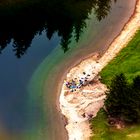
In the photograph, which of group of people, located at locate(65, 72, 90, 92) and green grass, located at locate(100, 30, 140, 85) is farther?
green grass, located at locate(100, 30, 140, 85)

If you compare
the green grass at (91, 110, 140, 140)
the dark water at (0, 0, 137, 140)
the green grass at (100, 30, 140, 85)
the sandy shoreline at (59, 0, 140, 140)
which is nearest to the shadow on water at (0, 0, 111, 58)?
the dark water at (0, 0, 137, 140)

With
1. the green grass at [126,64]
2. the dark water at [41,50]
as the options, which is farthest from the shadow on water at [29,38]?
the green grass at [126,64]

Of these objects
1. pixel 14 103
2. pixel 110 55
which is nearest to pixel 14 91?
pixel 14 103

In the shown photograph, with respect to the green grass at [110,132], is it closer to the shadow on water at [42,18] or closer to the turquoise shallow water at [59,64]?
the turquoise shallow water at [59,64]

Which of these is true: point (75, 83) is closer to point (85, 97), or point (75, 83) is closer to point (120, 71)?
point (85, 97)

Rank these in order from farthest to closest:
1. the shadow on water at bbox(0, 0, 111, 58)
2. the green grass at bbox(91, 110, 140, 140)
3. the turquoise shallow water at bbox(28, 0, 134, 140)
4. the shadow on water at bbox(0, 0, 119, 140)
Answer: the shadow on water at bbox(0, 0, 111, 58) < the shadow on water at bbox(0, 0, 119, 140) < the turquoise shallow water at bbox(28, 0, 134, 140) < the green grass at bbox(91, 110, 140, 140)

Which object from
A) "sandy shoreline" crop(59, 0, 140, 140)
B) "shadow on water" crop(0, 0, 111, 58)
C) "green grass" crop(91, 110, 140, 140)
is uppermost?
"shadow on water" crop(0, 0, 111, 58)

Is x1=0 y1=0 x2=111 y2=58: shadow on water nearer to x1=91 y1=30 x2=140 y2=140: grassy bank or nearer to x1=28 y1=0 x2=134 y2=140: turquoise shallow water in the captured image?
x1=28 y1=0 x2=134 y2=140: turquoise shallow water

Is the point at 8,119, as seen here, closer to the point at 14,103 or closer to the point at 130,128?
the point at 14,103
